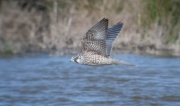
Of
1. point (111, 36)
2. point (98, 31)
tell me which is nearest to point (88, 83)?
point (111, 36)

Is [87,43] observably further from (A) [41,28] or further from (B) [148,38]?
(A) [41,28]

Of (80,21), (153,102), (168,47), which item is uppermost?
(80,21)

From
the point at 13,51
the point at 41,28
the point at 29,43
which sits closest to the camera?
the point at 13,51

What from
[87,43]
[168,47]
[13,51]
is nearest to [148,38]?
[168,47]

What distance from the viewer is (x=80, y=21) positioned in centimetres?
1677

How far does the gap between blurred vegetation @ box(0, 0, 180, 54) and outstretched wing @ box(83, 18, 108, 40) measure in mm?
6772

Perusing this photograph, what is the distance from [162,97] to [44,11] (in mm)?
11094

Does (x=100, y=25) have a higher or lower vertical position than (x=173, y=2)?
lower

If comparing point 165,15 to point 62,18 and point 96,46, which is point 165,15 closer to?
point 62,18

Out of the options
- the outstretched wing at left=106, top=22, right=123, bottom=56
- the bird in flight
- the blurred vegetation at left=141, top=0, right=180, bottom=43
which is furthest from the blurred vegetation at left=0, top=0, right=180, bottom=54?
the bird in flight

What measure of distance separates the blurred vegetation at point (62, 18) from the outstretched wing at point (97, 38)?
260 inches

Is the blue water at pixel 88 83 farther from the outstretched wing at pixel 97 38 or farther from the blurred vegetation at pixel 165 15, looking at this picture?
the blurred vegetation at pixel 165 15

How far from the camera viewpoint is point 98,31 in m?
8.45

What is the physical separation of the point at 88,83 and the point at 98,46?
255 centimetres
